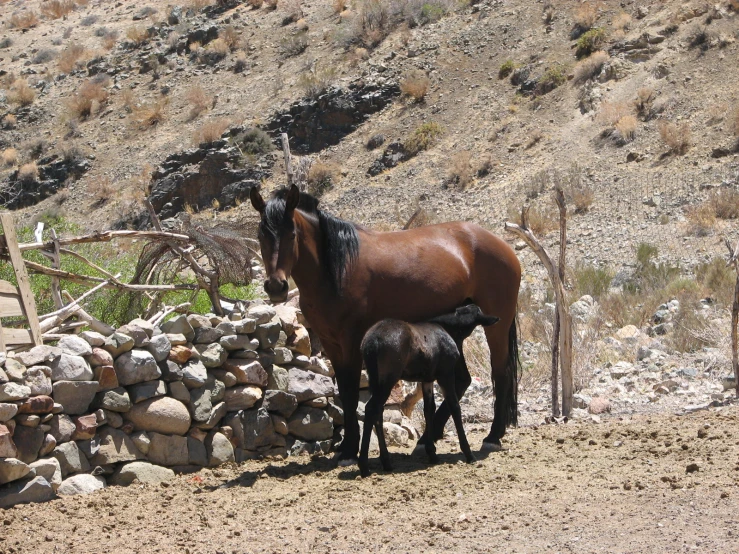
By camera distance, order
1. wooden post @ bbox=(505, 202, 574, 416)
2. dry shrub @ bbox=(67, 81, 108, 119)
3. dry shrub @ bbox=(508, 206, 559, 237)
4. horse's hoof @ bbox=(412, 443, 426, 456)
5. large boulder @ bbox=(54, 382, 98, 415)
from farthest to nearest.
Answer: dry shrub @ bbox=(67, 81, 108, 119)
dry shrub @ bbox=(508, 206, 559, 237)
wooden post @ bbox=(505, 202, 574, 416)
horse's hoof @ bbox=(412, 443, 426, 456)
large boulder @ bbox=(54, 382, 98, 415)

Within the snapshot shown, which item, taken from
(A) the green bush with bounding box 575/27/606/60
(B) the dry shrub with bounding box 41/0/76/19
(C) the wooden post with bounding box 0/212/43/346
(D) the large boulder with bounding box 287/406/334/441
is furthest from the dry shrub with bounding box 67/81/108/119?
(D) the large boulder with bounding box 287/406/334/441

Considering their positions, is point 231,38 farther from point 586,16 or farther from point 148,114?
point 586,16

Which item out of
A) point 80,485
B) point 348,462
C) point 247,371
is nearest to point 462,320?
point 348,462

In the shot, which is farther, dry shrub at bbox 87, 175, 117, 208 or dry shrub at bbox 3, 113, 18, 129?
dry shrub at bbox 3, 113, 18, 129

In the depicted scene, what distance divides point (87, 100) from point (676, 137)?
2612 cm

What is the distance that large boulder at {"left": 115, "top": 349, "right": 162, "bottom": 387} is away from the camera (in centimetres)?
702

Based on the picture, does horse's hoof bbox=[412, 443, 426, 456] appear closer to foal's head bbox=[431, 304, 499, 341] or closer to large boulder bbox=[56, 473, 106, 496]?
foal's head bbox=[431, 304, 499, 341]

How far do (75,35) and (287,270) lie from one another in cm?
4719

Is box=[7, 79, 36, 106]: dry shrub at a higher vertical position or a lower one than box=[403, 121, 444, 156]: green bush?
higher

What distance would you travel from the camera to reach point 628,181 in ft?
79.8

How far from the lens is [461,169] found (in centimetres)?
2805

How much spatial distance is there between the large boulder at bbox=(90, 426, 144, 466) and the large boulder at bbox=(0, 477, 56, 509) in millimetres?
585

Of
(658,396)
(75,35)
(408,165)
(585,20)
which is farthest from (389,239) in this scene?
(75,35)

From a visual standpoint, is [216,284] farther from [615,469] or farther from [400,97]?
[400,97]
